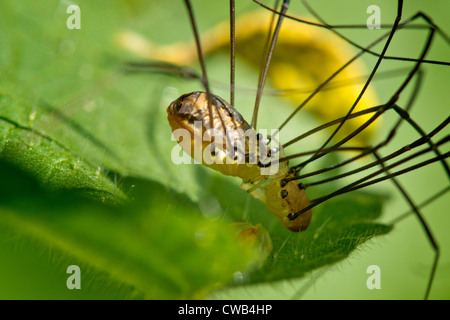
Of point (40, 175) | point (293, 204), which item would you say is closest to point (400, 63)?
point (293, 204)

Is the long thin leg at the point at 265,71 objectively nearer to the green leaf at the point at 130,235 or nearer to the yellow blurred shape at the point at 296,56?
the yellow blurred shape at the point at 296,56

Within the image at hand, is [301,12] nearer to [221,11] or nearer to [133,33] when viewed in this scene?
[221,11]

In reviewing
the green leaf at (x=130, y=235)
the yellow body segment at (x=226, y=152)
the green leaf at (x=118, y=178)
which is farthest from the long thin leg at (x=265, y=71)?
the green leaf at (x=130, y=235)

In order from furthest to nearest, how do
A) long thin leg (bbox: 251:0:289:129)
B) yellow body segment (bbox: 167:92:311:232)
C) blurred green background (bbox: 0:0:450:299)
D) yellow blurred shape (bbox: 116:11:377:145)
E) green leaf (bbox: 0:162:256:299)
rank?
yellow blurred shape (bbox: 116:11:377:145), long thin leg (bbox: 251:0:289:129), yellow body segment (bbox: 167:92:311:232), blurred green background (bbox: 0:0:450:299), green leaf (bbox: 0:162:256:299)

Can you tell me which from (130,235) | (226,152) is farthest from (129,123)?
(130,235)

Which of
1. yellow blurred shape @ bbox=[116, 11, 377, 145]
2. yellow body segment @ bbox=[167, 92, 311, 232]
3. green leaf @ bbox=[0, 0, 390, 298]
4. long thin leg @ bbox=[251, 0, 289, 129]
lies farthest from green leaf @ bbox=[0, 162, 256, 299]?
yellow blurred shape @ bbox=[116, 11, 377, 145]

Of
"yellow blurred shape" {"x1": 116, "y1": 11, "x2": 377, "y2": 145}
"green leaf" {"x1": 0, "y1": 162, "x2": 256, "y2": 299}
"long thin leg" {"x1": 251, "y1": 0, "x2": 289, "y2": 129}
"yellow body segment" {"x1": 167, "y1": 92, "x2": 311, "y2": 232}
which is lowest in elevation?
"green leaf" {"x1": 0, "y1": 162, "x2": 256, "y2": 299}

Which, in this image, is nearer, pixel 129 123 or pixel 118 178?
pixel 118 178

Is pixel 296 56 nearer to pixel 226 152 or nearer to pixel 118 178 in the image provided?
pixel 226 152

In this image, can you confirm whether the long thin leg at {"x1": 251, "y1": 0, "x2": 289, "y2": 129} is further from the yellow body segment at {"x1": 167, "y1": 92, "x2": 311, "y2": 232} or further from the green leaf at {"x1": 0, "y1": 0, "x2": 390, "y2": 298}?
the green leaf at {"x1": 0, "y1": 0, "x2": 390, "y2": 298}
